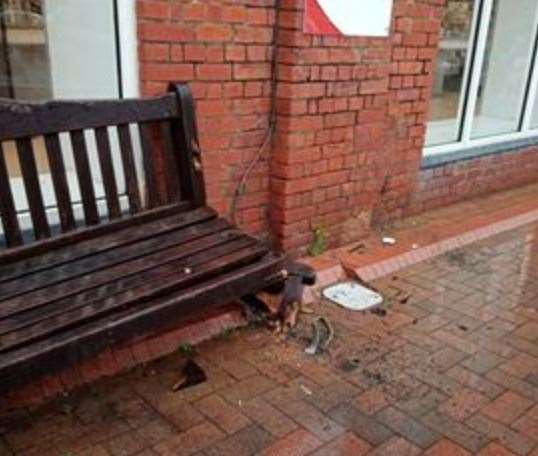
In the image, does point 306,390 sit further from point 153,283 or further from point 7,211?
point 7,211

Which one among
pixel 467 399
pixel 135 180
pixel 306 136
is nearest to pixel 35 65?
pixel 135 180

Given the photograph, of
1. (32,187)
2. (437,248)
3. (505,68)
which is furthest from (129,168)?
(505,68)

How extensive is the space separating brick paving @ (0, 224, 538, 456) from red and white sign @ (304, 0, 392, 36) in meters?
1.53

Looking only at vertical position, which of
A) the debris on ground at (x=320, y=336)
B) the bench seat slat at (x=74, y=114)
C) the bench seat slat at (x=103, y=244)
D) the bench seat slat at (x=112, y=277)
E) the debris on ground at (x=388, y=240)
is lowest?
the debris on ground at (x=320, y=336)

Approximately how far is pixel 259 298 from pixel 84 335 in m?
1.20

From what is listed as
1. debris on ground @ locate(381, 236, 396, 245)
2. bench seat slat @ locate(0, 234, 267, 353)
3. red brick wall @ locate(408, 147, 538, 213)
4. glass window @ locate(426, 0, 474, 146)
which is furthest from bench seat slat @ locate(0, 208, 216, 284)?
glass window @ locate(426, 0, 474, 146)

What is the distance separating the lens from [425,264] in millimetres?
4113

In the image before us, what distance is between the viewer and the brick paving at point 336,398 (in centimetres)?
240

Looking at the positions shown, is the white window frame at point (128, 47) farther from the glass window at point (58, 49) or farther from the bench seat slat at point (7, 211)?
the bench seat slat at point (7, 211)

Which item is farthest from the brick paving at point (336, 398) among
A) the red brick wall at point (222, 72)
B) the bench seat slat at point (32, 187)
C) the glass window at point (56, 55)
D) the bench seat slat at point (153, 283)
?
the glass window at point (56, 55)

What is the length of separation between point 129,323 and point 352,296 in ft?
5.34

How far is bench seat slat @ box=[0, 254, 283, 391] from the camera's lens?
2043 millimetres

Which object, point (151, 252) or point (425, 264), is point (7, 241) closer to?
point (151, 252)

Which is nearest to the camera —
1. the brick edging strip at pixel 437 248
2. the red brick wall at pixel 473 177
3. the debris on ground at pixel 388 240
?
the brick edging strip at pixel 437 248
